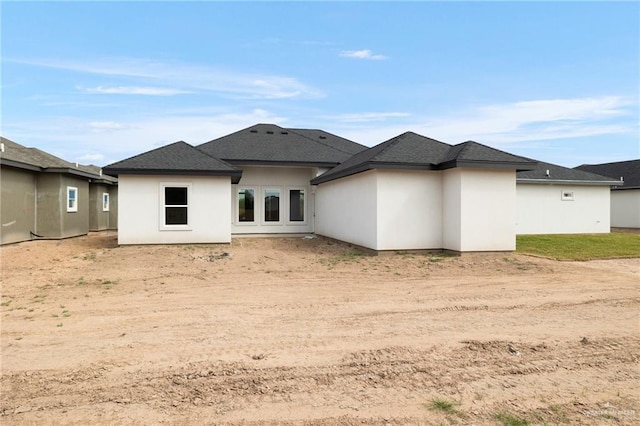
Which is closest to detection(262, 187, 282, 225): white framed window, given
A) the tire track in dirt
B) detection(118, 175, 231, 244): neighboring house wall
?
detection(118, 175, 231, 244): neighboring house wall

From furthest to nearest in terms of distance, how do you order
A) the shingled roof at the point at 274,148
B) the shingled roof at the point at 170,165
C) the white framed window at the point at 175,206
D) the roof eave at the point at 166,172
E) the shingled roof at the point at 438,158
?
the shingled roof at the point at 274,148 → the white framed window at the point at 175,206 → the shingled roof at the point at 170,165 → the roof eave at the point at 166,172 → the shingled roof at the point at 438,158

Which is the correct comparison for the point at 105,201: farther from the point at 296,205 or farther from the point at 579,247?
the point at 579,247

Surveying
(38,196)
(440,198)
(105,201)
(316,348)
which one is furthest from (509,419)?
(105,201)

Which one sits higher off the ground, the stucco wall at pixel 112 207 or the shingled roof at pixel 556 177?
the shingled roof at pixel 556 177

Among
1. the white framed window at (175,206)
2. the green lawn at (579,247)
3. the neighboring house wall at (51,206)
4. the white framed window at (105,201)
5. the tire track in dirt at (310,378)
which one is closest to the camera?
the tire track in dirt at (310,378)

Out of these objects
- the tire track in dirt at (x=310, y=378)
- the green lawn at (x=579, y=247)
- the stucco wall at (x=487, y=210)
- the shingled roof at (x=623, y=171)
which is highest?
the shingled roof at (x=623, y=171)

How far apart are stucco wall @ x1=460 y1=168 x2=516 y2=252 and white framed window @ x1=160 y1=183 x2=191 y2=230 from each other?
383 inches

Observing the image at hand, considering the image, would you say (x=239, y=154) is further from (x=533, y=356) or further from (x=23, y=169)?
(x=533, y=356)

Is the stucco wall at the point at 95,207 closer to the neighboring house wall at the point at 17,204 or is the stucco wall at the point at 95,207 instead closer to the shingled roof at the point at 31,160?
the shingled roof at the point at 31,160

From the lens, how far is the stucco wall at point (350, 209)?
1459 centimetres

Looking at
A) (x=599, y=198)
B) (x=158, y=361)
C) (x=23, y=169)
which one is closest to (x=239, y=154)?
(x=23, y=169)

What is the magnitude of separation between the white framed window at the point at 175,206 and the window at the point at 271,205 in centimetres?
578

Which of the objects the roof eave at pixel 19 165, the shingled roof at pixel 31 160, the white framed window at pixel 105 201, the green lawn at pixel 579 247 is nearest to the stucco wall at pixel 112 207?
the white framed window at pixel 105 201

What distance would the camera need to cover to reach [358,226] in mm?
15789
